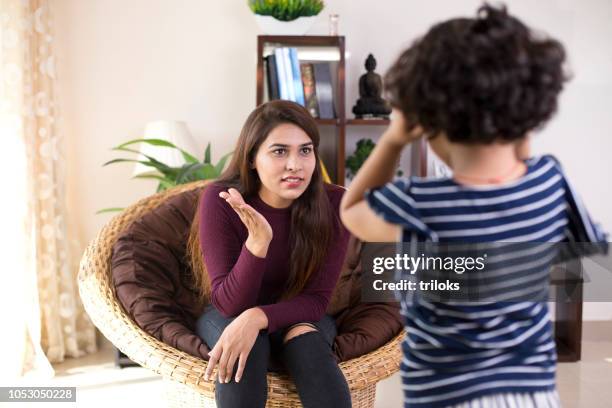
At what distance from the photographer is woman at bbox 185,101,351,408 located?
1677 mm

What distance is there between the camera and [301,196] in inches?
79.2

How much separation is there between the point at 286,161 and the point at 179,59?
5.33ft

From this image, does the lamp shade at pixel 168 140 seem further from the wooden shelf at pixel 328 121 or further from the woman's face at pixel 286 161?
the woman's face at pixel 286 161

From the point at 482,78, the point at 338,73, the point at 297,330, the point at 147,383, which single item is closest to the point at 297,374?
the point at 297,330

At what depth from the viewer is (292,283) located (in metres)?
1.94

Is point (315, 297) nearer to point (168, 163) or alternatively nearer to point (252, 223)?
point (252, 223)

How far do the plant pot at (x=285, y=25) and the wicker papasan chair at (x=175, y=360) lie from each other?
135 centimetres

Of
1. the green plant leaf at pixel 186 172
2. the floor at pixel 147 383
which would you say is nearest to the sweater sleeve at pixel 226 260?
the green plant leaf at pixel 186 172

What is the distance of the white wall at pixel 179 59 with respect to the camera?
329 cm

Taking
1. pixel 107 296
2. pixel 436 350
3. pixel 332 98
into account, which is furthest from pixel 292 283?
pixel 332 98

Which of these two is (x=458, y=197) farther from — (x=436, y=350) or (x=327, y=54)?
(x=327, y=54)

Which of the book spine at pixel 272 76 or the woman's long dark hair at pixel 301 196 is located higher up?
the book spine at pixel 272 76

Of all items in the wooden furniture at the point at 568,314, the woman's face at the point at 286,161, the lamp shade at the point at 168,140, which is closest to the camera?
the woman's face at the point at 286,161

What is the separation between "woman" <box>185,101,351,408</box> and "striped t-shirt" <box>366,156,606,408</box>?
0.74m
